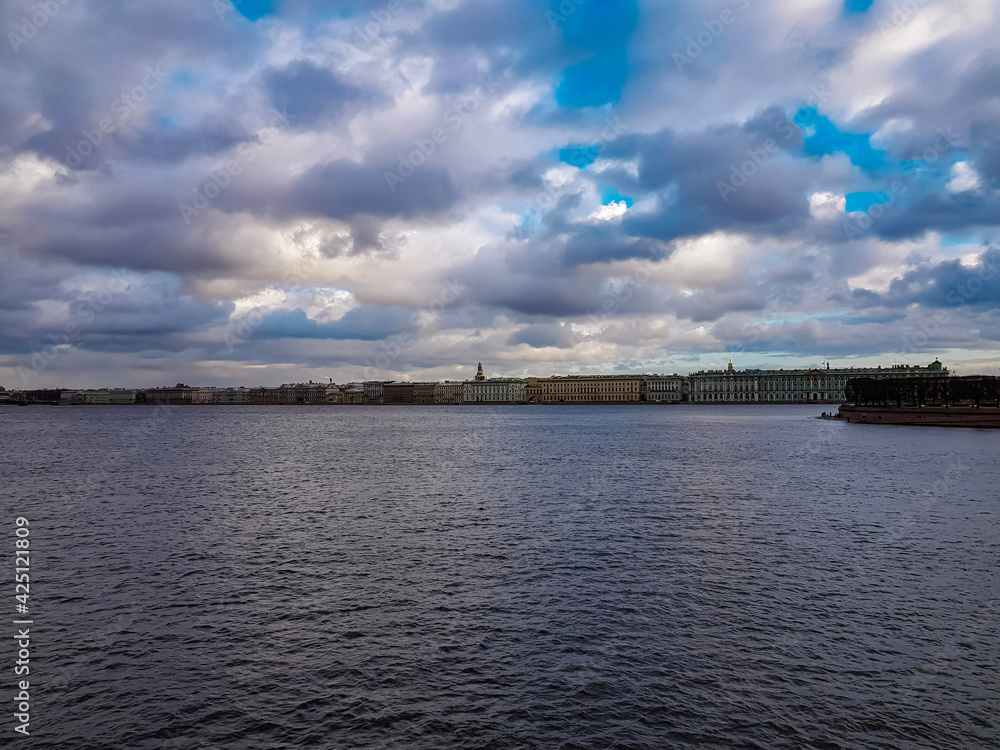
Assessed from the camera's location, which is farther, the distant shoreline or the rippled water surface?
the distant shoreline

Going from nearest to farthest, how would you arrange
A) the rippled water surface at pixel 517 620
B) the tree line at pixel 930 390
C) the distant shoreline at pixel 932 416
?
the rippled water surface at pixel 517 620 < the distant shoreline at pixel 932 416 < the tree line at pixel 930 390

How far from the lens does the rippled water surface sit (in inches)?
345

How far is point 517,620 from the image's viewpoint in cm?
1236

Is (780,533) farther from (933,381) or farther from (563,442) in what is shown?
(933,381)

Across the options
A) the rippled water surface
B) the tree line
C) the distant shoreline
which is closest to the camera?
the rippled water surface

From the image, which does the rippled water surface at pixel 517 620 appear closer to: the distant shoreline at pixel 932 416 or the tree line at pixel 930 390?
the distant shoreline at pixel 932 416

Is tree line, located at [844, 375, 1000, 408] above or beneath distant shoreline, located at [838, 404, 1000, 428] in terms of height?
above

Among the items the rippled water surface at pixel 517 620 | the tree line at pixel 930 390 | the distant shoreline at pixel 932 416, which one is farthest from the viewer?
the tree line at pixel 930 390

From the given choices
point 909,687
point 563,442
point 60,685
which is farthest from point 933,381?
point 60,685

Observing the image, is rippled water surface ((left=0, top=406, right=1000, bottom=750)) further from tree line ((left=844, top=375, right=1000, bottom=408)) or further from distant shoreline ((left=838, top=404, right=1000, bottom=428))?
tree line ((left=844, top=375, right=1000, bottom=408))

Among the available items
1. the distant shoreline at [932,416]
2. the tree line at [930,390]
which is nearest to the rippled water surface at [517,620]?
the distant shoreline at [932,416]

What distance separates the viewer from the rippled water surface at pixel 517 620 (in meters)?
8.77

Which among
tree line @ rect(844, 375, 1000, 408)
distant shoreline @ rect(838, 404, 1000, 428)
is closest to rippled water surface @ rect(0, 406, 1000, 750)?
distant shoreline @ rect(838, 404, 1000, 428)

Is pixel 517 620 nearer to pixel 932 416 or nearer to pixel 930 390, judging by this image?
pixel 932 416
